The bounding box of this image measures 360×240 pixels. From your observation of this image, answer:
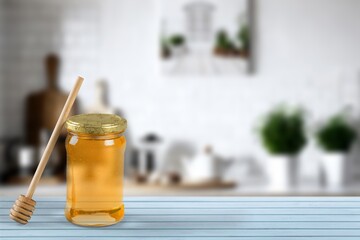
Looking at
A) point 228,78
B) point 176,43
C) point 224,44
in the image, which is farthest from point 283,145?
point 176,43

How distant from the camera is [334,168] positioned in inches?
111

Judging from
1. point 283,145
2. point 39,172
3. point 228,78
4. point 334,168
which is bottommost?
point 334,168

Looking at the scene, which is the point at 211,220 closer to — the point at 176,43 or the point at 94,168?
the point at 94,168

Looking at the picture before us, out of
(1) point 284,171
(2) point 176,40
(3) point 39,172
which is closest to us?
(3) point 39,172

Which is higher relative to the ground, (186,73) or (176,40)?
(176,40)

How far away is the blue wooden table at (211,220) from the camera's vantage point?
69 centimetres

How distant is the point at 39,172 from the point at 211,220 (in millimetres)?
229

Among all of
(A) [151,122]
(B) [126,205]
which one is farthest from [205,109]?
(B) [126,205]

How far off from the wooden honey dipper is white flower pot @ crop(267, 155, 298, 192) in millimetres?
2139

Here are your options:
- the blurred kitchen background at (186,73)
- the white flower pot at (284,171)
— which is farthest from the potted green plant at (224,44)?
the white flower pot at (284,171)

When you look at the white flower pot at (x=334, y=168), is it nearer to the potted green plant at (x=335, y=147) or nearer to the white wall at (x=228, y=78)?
the potted green plant at (x=335, y=147)

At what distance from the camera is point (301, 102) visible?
118 inches

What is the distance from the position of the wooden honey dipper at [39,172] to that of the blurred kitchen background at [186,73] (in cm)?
220

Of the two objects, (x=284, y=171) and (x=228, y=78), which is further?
(x=228, y=78)
